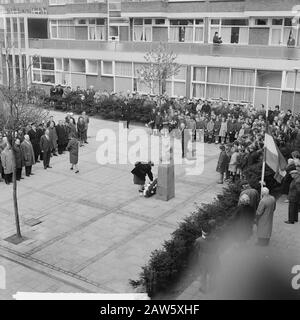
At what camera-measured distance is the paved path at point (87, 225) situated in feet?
34.8

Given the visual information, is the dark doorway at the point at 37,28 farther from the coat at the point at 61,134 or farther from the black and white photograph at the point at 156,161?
the coat at the point at 61,134

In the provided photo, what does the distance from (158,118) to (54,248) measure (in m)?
13.4

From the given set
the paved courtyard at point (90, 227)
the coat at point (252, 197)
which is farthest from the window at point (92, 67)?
the coat at point (252, 197)

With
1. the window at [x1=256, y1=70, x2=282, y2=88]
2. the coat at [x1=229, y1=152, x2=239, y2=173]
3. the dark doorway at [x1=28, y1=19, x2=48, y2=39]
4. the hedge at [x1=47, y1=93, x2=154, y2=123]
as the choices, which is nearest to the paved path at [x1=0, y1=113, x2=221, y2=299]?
the coat at [x1=229, y1=152, x2=239, y2=173]

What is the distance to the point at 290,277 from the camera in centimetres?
1038

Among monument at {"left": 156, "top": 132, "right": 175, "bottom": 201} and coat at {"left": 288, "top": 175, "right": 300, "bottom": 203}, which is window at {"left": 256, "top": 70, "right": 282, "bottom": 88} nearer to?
monument at {"left": 156, "top": 132, "right": 175, "bottom": 201}

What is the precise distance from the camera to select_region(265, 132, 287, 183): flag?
12977 millimetres

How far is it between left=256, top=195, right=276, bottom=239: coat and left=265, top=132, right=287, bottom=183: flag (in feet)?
5.14

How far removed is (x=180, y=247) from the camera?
9984 mm

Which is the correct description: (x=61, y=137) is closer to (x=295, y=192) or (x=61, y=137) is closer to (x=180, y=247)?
(x=295, y=192)

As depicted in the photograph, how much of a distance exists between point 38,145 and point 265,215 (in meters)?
10.6

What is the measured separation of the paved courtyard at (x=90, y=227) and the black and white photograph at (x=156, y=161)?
0.17ft
